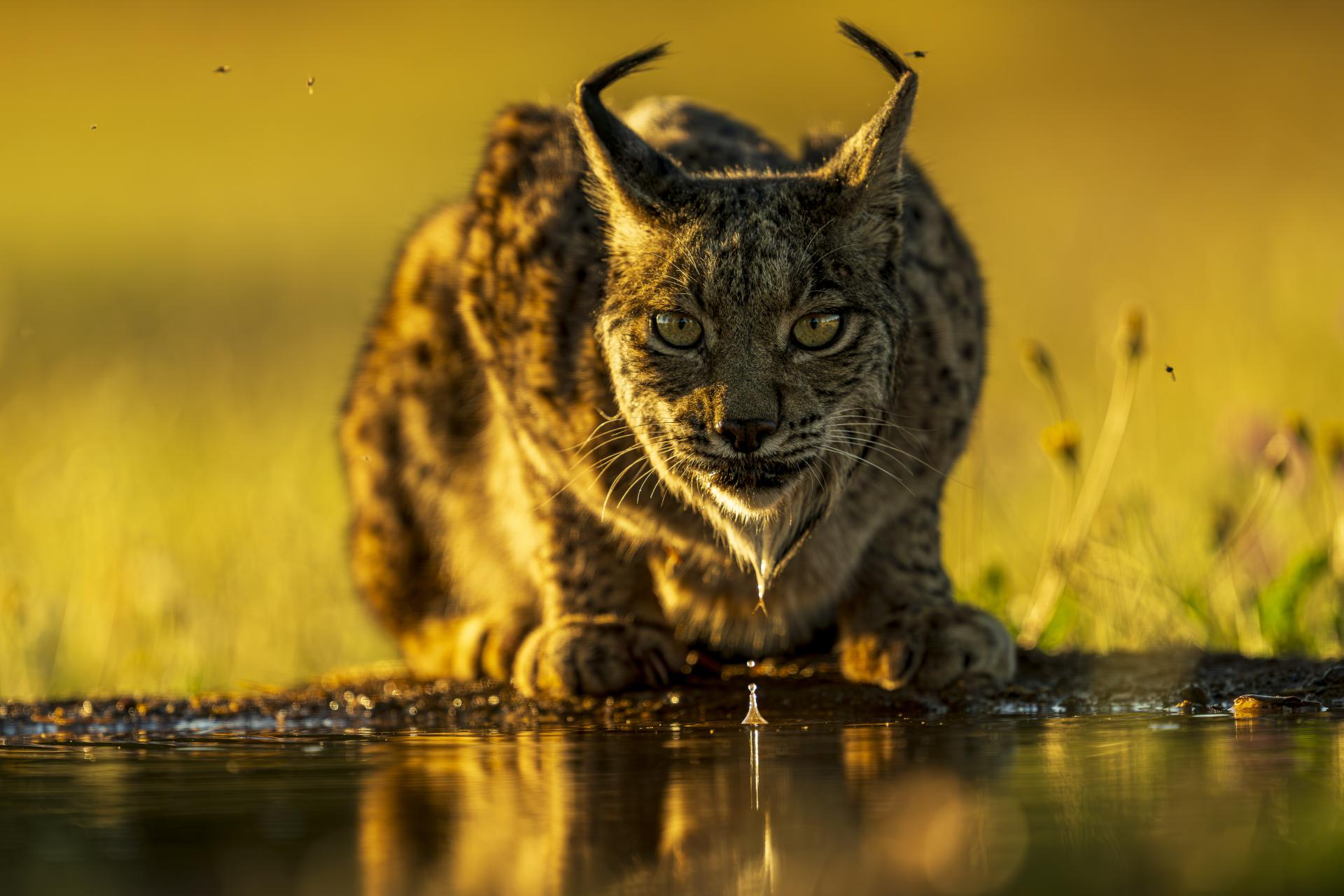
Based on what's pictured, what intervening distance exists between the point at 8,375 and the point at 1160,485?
28.0 ft

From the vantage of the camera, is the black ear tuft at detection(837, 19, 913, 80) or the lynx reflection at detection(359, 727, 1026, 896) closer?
the lynx reflection at detection(359, 727, 1026, 896)

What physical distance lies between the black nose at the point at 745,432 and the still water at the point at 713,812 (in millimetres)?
616

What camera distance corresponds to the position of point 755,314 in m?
4.18

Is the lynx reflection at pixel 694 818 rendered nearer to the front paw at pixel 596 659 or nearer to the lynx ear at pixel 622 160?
the front paw at pixel 596 659

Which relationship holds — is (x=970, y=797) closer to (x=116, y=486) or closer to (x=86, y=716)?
(x=86, y=716)

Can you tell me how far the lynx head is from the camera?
4125 mm

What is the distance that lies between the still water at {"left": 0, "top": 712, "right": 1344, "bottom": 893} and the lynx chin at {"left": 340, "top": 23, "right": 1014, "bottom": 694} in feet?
2.49

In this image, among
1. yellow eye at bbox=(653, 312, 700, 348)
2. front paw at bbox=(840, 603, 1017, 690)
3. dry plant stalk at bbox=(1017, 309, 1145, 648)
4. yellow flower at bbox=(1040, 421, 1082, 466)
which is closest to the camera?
yellow eye at bbox=(653, 312, 700, 348)

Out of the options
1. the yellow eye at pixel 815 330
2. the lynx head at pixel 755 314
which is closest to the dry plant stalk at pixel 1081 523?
the lynx head at pixel 755 314

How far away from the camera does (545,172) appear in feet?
17.7

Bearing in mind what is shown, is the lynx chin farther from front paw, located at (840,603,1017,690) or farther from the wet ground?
the wet ground

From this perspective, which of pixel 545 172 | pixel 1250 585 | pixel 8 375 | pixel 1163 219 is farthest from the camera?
pixel 1163 219

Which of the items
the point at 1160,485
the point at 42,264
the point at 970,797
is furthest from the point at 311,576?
the point at 42,264

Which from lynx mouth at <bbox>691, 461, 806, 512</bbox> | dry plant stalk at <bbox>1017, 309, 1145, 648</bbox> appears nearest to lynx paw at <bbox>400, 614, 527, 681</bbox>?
lynx mouth at <bbox>691, 461, 806, 512</bbox>
